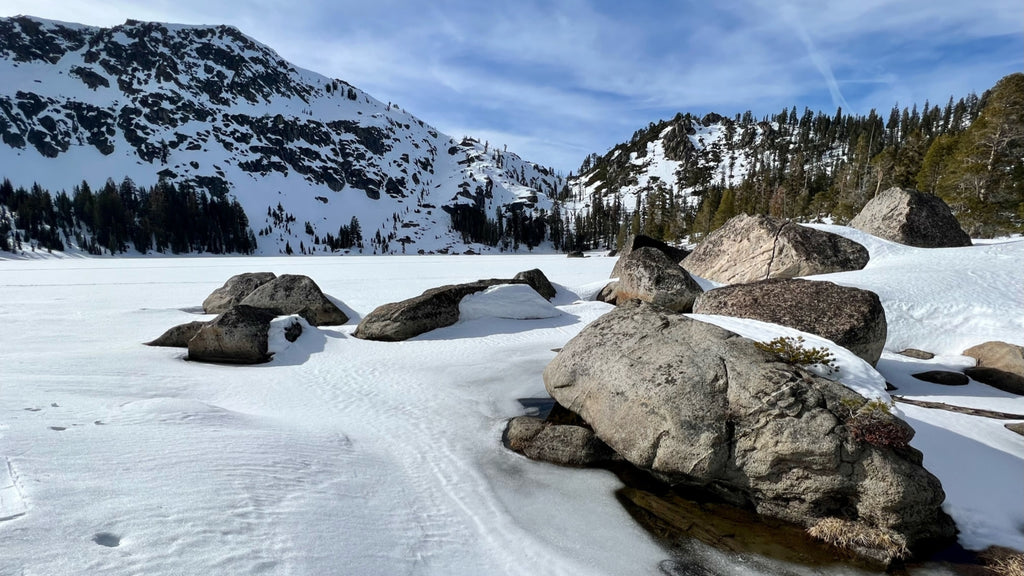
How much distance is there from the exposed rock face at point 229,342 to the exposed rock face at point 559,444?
360 inches

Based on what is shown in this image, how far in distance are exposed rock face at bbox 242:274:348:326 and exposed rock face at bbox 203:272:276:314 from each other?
8.44ft

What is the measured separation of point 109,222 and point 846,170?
176m

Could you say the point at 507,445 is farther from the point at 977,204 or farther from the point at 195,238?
the point at 195,238

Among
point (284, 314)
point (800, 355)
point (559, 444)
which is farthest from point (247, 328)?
point (800, 355)

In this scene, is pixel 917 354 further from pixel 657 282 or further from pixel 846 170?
pixel 846 170

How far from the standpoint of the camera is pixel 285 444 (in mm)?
6395

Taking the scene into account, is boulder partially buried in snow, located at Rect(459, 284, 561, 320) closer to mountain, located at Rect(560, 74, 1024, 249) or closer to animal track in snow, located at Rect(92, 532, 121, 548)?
animal track in snow, located at Rect(92, 532, 121, 548)

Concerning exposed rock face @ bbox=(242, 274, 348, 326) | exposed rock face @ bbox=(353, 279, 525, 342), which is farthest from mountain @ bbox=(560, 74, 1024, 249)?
exposed rock face @ bbox=(242, 274, 348, 326)

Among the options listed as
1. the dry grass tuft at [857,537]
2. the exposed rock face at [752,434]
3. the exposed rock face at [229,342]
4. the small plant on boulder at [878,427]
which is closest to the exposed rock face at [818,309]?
the exposed rock face at [752,434]

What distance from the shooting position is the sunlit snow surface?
3826 millimetres

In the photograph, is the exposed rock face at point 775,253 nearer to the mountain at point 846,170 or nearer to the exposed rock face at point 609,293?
the exposed rock face at point 609,293

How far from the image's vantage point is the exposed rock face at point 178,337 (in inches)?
521

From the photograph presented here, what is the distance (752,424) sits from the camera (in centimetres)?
603

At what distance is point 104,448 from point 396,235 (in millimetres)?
196737
